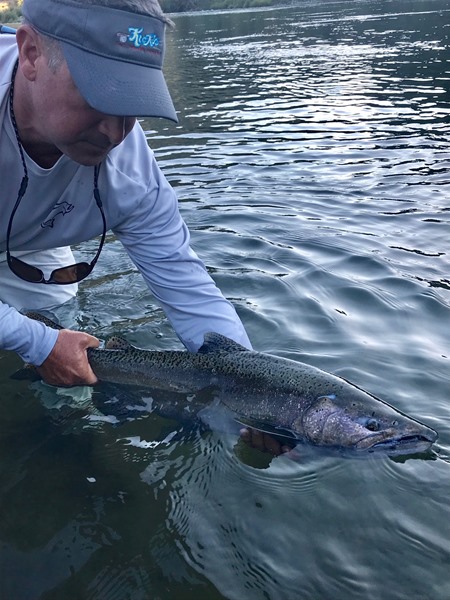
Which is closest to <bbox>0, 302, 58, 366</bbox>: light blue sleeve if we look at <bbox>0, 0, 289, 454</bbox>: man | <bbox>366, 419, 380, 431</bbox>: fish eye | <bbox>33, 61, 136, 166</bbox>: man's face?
<bbox>0, 0, 289, 454</bbox>: man

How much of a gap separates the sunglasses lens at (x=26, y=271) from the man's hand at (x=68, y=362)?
92cm

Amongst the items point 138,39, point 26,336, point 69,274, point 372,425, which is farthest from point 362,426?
point 69,274

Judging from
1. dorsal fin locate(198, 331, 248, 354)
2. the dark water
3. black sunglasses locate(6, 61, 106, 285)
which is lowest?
the dark water

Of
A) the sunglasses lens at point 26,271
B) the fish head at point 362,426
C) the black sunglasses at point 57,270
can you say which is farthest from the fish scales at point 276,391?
the sunglasses lens at point 26,271

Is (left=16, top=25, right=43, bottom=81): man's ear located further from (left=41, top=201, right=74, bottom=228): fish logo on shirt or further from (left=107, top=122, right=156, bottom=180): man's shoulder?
(left=41, top=201, right=74, bottom=228): fish logo on shirt

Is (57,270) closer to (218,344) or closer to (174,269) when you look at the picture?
(174,269)

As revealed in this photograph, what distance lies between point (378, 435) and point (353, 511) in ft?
1.46

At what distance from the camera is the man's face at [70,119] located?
309 centimetres

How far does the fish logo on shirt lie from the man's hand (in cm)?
78

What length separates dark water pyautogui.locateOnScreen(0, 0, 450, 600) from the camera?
3279 millimetres

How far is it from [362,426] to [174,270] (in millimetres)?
1579

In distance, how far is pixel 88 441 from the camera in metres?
4.29

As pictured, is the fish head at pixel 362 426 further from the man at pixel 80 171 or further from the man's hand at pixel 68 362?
the man's hand at pixel 68 362

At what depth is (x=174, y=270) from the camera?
4320 millimetres
